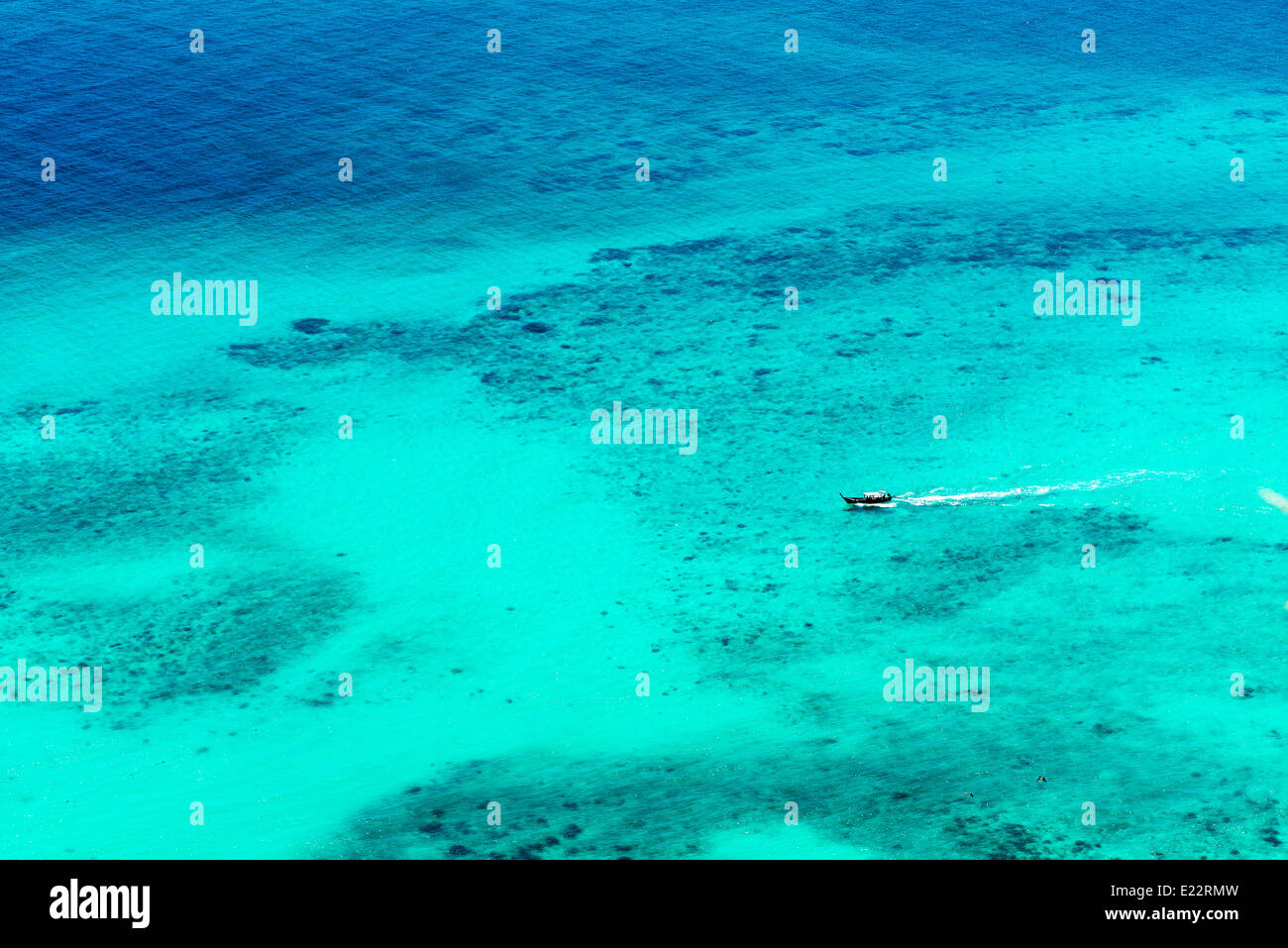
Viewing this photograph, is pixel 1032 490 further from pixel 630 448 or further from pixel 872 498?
pixel 630 448

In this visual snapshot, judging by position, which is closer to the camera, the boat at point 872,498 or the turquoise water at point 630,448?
the turquoise water at point 630,448

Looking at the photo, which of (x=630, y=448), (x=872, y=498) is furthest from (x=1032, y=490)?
(x=630, y=448)

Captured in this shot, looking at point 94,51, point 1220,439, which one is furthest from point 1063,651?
point 94,51

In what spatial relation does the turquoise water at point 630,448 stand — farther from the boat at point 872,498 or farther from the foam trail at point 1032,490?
the boat at point 872,498

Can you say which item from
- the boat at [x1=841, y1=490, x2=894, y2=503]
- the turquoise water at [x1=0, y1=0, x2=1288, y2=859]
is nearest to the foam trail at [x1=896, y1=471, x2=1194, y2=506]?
the turquoise water at [x1=0, y1=0, x2=1288, y2=859]

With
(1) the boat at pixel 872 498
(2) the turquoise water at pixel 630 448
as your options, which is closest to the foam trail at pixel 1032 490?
(2) the turquoise water at pixel 630 448
